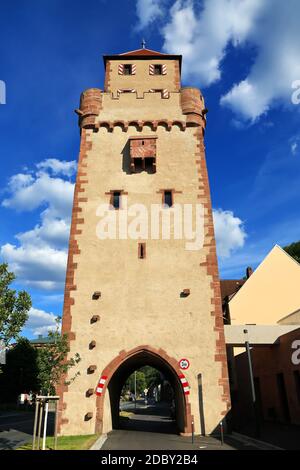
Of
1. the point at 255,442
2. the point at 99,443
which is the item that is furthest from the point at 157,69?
the point at 255,442

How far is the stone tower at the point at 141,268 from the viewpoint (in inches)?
723

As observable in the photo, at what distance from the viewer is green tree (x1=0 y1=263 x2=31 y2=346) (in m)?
13.3

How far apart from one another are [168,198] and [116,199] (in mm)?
3022

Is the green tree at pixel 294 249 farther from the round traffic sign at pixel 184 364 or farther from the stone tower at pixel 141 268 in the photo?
the round traffic sign at pixel 184 364

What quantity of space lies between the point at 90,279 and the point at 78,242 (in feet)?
7.42

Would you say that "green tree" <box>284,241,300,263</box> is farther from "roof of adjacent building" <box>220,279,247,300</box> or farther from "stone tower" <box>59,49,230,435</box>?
"stone tower" <box>59,49,230,435</box>

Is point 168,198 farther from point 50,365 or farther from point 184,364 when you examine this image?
point 50,365

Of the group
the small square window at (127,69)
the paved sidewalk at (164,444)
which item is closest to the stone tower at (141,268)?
the paved sidewalk at (164,444)

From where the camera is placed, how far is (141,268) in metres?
20.7

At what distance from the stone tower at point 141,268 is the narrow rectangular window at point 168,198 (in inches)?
2.6

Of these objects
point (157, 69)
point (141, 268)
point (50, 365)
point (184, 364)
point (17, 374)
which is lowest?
point (50, 365)

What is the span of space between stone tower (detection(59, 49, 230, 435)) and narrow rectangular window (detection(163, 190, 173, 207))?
0.22 ft

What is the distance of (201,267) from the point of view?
20.6 m

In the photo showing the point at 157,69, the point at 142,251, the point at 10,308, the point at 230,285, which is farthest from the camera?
the point at 230,285
